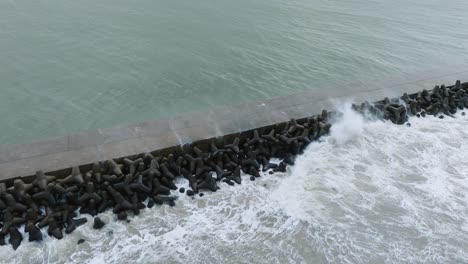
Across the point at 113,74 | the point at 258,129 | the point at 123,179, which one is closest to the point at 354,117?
the point at 258,129

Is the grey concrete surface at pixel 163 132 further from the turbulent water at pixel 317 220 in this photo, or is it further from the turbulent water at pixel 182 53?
the turbulent water at pixel 317 220

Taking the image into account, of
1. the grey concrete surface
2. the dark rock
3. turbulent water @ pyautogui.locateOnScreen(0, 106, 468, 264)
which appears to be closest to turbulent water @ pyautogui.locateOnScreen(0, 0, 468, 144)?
the grey concrete surface

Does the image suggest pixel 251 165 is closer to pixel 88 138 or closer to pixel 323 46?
pixel 88 138

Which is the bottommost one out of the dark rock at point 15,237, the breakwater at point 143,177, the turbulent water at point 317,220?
the turbulent water at point 317,220

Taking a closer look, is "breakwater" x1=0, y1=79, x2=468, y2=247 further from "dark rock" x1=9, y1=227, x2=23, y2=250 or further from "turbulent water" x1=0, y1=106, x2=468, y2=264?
"turbulent water" x1=0, y1=106, x2=468, y2=264

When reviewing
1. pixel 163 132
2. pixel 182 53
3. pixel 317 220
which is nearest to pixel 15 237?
pixel 163 132

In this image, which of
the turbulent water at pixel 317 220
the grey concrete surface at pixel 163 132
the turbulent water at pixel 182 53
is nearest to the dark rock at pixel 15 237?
the turbulent water at pixel 317 220
